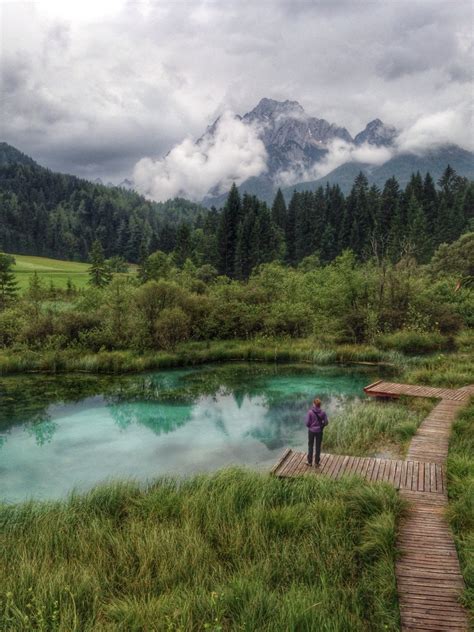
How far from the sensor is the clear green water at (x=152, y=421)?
13.9 m

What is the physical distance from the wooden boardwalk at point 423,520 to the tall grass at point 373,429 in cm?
51

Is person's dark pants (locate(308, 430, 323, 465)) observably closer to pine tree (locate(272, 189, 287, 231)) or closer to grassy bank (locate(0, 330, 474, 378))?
grassy bank (locate(0, 330, 474, 378))

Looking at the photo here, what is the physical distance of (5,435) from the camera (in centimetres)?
1694

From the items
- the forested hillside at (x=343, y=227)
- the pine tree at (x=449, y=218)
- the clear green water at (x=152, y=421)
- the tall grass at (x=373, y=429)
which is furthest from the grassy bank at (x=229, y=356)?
the pine tree at (x=449, y=218)

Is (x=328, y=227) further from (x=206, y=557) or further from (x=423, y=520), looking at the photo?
(x=206, y=557)

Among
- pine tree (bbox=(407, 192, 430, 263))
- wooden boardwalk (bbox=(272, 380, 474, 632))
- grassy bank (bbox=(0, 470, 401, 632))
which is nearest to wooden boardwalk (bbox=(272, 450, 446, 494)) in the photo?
wooden boardwalk (bbox=(272, 380, 474, 632))

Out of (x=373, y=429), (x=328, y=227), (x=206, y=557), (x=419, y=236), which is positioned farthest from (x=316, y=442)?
(x=328, y=227)

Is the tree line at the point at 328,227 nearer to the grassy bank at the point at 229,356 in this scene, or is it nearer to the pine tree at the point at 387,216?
the pine tree at the point at 387,216

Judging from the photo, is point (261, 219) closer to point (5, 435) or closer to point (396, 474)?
point (5, 435)

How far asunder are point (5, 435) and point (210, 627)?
13745 mm

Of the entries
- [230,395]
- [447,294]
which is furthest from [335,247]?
[230,395]

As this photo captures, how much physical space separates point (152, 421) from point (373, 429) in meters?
8.36

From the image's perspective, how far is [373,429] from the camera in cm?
1457

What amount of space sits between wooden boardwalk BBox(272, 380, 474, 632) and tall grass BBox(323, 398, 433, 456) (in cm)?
51
